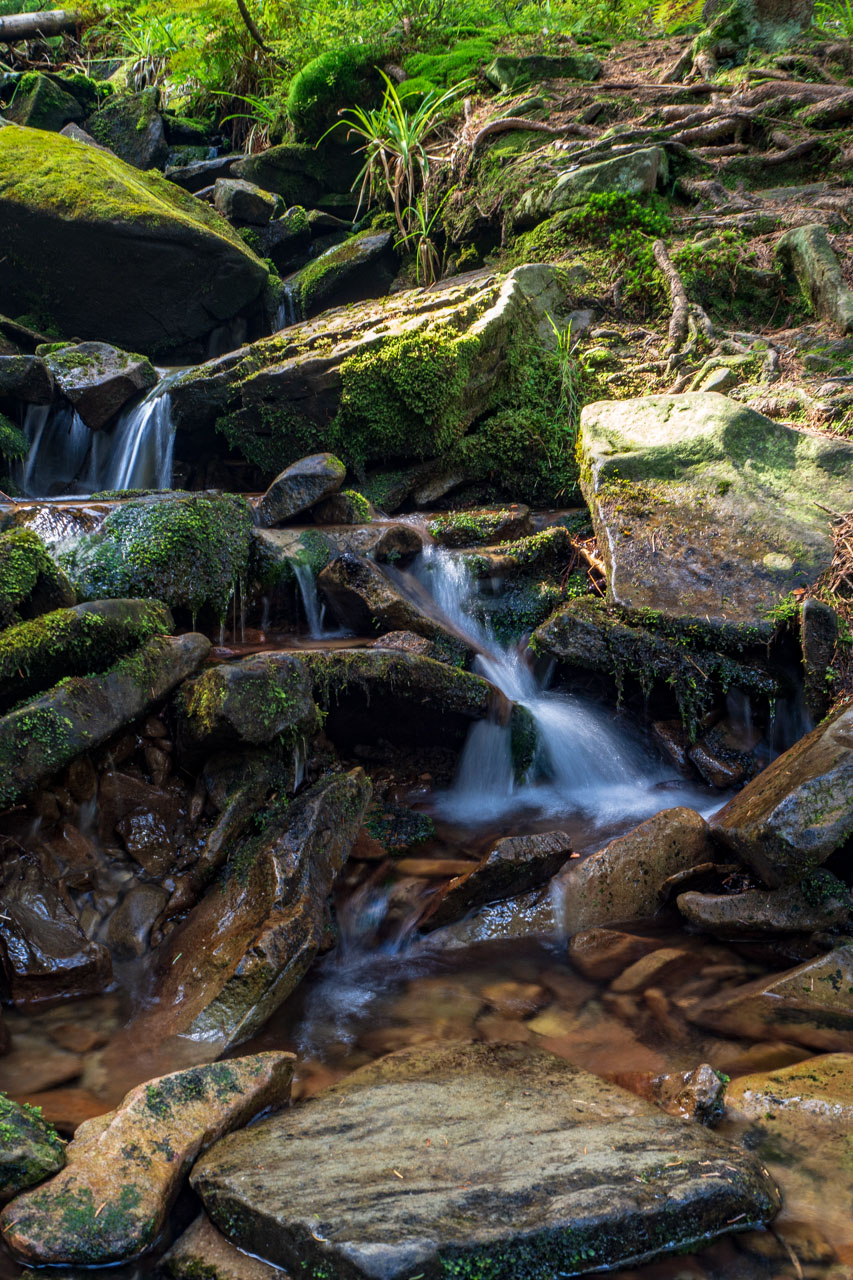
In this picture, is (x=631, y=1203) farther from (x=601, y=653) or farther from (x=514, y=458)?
(x=514, y=458)

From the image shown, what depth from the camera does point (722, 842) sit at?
13.6 ft

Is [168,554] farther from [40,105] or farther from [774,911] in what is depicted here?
[40,105]

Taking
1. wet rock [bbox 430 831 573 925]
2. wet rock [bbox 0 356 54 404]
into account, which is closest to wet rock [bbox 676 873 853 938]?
wet rock [bbox 430 831 573 925]

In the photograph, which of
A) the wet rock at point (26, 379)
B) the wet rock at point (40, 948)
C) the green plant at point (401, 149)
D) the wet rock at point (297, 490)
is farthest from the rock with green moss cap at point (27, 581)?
the green plant at point (401, 149)

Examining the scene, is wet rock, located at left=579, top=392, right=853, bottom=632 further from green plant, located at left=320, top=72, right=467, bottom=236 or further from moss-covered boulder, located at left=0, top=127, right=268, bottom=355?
moss-covered boulder, located at left=0, top=127, right=268, bottom=355

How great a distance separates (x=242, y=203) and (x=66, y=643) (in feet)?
32.6

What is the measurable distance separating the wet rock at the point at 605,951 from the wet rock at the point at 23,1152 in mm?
2252

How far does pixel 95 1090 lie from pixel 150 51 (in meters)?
16.7

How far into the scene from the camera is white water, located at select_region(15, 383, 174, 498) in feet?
26.3

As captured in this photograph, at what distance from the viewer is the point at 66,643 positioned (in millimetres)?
3795

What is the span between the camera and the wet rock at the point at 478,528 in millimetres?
6570

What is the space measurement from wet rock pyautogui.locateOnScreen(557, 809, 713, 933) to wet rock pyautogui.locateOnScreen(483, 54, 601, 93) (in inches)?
422

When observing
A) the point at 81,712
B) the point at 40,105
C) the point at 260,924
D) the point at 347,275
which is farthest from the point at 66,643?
the point at 40,105

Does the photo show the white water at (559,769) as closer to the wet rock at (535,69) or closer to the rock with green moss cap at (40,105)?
the wet rock at (535,69)
